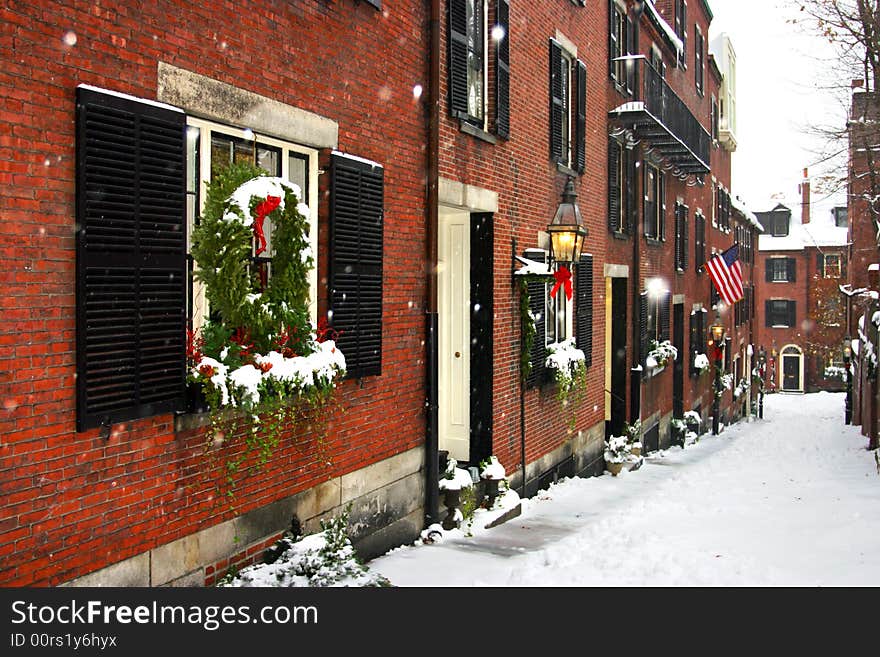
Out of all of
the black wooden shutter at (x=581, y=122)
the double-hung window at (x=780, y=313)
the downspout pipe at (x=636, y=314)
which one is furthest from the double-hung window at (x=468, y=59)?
the double-hung window at (x=780, y=313)

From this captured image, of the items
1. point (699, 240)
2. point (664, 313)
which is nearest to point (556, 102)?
point (664, 313)

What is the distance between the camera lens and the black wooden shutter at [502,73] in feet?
33.2

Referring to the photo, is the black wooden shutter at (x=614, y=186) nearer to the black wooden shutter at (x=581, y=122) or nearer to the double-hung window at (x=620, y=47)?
the double-hung window at (x=620, y=47)

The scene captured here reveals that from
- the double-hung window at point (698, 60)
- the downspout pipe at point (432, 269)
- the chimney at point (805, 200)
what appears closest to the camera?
the downspout pipe at point (432, 269)

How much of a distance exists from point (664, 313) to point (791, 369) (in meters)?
39.1

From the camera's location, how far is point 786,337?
2191 inches

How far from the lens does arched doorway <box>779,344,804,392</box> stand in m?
55.5

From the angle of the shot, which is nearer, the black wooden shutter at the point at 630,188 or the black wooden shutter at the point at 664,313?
the black wooden shutter at the point at 630,188

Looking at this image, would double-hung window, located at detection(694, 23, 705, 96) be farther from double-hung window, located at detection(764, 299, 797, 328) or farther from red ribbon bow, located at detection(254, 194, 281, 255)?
double-hung window, located at detection(764, 299, 797, 328)

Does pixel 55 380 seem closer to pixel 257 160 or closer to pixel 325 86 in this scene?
pixel 257 160

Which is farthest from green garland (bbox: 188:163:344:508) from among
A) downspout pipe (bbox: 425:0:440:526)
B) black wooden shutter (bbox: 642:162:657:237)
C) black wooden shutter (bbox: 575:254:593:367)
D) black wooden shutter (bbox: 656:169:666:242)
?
black wooden shutter (bbox: 656:169:666:242)

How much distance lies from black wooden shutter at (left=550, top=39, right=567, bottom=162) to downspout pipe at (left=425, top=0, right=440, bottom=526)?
3.94m

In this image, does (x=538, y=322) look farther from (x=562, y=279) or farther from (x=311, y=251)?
(x=311, y=251)

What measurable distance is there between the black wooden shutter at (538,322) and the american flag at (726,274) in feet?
37.5
